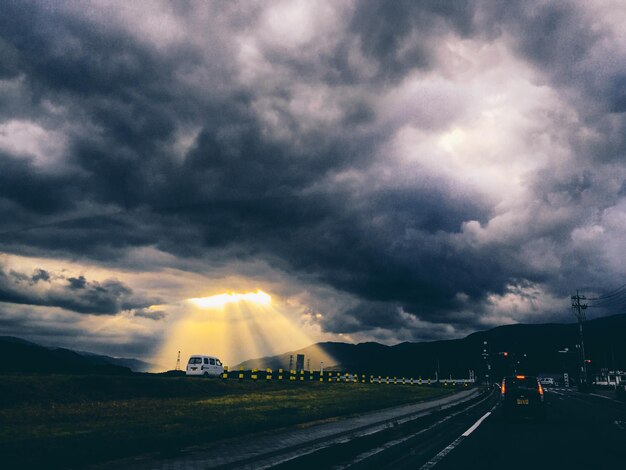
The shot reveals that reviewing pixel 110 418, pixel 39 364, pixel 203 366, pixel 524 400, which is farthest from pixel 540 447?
pixel 39 364

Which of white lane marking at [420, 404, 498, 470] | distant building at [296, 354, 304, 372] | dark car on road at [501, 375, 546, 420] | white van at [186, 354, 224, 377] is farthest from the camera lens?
distant building at [296, 354, 304, 372]

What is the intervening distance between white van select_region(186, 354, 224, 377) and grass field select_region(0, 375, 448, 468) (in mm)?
11766

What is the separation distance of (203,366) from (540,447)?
30.9m

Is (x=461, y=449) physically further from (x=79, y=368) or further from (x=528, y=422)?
(x=79, y=368)

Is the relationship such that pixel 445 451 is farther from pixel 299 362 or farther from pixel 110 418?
pixel 299 362

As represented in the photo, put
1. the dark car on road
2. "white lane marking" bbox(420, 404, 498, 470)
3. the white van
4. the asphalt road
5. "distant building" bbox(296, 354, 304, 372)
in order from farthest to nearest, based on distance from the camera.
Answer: "distant building" bbox(296, 354, 304, 372) < the white van < the dark car on road < the asphalt road < "white lane marking" bbox(420, 404, 498, 470)

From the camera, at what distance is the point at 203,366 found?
39375mm

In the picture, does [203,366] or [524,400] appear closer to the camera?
[524,400]

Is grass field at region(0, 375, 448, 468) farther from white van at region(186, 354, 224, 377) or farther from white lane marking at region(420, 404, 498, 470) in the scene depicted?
white van at region(186, 354, 224, 377)

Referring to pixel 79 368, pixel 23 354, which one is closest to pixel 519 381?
pixel 79 368

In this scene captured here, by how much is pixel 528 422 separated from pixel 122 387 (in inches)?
690

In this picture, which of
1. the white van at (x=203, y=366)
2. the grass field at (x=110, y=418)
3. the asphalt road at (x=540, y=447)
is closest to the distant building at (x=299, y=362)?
the white van at (x=203, y=366)

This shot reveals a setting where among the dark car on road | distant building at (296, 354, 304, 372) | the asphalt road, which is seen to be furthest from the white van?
the asphalt road

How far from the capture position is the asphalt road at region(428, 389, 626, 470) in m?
9.51
